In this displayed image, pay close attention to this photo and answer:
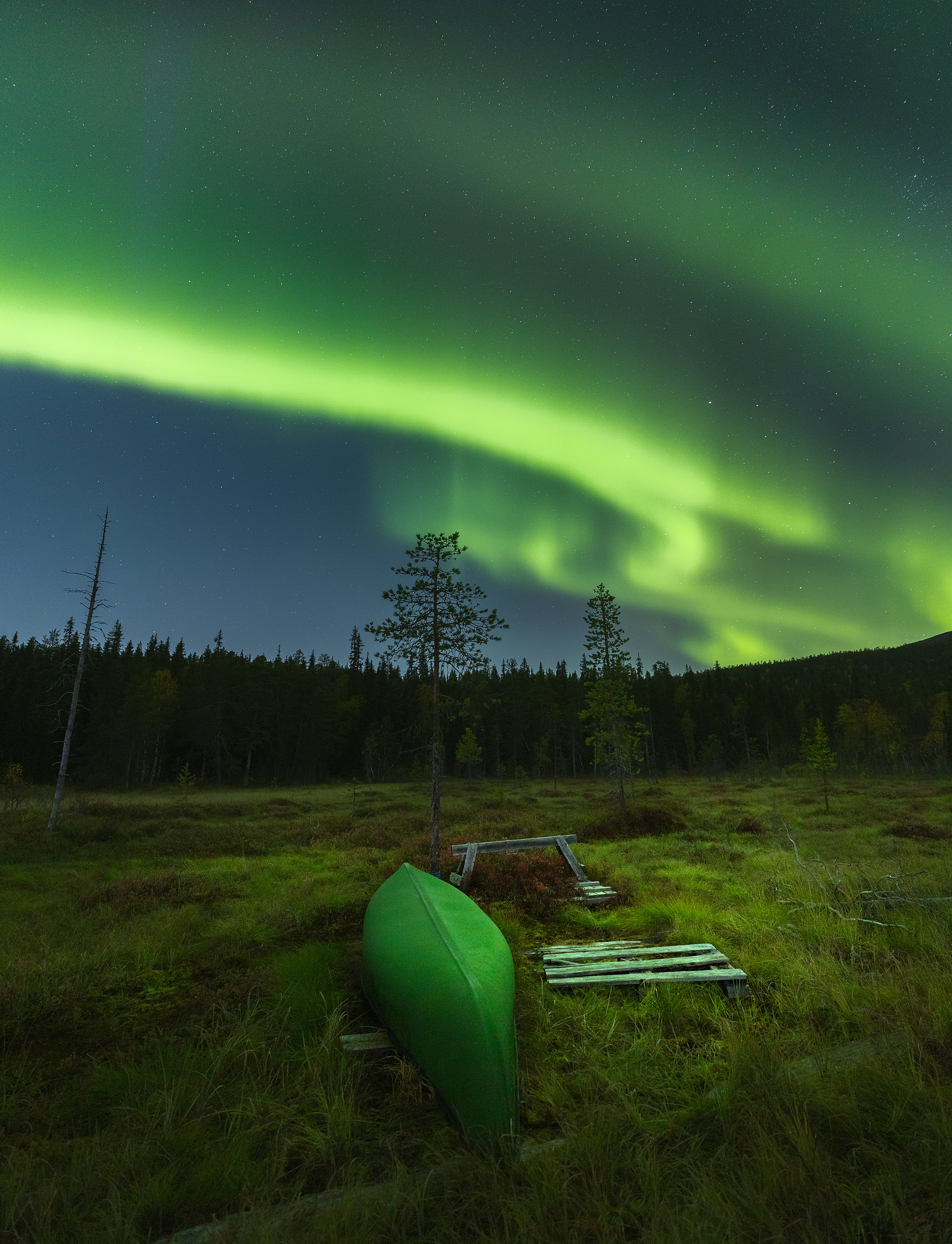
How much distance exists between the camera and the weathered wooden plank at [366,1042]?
4750mm

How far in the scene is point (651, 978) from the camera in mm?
5793

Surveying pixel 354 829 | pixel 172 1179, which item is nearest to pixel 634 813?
pixel 354 829

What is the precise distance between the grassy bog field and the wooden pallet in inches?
6.2

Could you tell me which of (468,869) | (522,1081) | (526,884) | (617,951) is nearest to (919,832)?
(526,884)

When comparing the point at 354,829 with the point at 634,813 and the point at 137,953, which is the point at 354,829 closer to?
the point at 634,813

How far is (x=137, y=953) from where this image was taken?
7273mm

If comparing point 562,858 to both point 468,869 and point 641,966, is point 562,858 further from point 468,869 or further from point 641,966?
point 641,966

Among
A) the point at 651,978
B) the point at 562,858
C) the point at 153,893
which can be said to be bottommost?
the point at 153,893

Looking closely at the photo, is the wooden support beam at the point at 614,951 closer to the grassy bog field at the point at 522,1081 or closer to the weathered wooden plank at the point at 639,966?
the weathered wooden plank at the point at 639,966

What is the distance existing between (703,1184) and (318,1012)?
397 centimetres

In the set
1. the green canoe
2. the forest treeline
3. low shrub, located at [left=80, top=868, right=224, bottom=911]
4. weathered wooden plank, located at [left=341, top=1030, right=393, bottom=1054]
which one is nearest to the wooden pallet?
the green canoe

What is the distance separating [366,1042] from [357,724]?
64293 mm

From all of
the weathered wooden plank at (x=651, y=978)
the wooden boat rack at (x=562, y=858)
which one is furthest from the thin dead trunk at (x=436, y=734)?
the weathered wooden plank at (x=651, y=978)

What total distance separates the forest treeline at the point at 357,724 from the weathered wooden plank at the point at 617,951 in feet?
95.3
